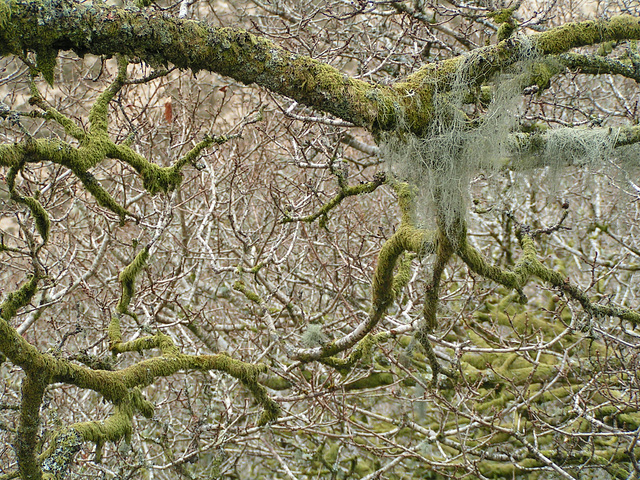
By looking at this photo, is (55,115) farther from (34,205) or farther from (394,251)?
(394,251)

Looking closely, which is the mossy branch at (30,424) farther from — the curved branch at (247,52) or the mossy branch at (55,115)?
the curved branch at (247,52)

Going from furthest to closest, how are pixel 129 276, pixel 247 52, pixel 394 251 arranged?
pixel 129 276 → pixel 394 251 → pixel 247 52

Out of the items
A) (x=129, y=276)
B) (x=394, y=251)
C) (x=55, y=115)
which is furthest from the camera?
(x=129, y=276)

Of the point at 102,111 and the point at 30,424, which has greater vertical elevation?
the point at 102,111

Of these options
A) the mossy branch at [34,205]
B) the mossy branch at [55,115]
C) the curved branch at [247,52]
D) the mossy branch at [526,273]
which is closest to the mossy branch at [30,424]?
the mossy branch at [34,205]

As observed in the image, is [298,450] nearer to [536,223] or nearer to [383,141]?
[536,223]

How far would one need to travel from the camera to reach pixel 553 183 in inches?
117

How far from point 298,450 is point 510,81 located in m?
4.65

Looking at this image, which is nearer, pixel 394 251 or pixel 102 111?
pixel 102 111

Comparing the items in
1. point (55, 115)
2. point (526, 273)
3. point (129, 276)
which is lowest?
point (526, 273)

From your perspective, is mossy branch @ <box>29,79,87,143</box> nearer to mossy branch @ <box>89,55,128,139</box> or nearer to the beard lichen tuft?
mossy branch @ <box>89,55,128,139</box>

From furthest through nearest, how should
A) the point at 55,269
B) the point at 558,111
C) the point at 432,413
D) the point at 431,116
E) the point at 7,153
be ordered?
the point at 558,111 < the point at 55,269 < the point at 432,413 < the point at 431,116 < the point at 7,153

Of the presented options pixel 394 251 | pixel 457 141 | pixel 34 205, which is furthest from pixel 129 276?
pixel 457 141

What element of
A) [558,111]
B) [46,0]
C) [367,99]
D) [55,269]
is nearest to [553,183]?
[367,99]
